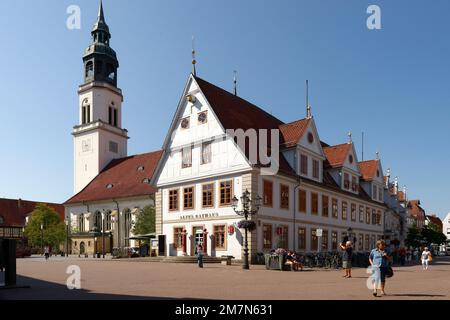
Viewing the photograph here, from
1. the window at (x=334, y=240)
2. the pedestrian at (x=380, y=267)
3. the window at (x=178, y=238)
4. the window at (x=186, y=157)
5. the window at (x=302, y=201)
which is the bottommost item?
the window at (x=334, y=240)

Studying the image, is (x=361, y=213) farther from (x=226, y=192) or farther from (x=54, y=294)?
(x=54, y=294)

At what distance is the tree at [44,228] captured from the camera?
62094 mm

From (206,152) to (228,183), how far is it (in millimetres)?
3271

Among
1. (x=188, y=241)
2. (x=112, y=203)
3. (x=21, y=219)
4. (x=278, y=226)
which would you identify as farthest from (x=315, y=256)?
(x=21, y=219)

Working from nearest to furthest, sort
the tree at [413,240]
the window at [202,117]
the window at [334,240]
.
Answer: the window at [202,117] < the window at [334,240] < the tree at [413,240]

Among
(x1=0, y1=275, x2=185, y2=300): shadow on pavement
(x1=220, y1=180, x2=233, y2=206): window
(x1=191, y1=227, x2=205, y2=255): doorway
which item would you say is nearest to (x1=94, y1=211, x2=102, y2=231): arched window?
(x1=191, y1=227, x2=205, y2=255): doorway

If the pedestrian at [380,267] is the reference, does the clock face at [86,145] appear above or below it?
above

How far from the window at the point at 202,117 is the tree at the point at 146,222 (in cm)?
1584

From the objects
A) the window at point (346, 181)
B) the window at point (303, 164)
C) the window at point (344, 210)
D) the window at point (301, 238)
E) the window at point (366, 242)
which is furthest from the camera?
the window at point (366, 242)

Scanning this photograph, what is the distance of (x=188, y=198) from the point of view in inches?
1382

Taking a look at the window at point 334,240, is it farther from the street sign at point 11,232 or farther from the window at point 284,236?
the street sign at point 11,232

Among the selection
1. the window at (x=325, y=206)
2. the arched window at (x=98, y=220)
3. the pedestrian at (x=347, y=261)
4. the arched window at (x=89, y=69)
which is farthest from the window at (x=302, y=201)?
the arched window at (x=89, y=69)

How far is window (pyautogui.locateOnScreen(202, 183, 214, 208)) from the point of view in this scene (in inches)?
1309

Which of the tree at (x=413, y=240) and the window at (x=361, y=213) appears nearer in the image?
the window at (x=361, y=213)
